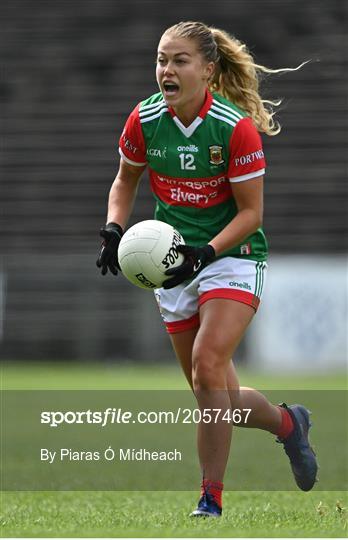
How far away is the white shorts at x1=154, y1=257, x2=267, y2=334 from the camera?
530 cm

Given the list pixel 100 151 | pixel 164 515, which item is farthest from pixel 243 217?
pixel 100 151

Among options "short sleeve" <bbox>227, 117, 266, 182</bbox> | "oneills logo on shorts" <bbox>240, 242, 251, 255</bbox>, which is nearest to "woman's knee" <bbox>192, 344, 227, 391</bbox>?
"oneills logo on shorts" <bbox>240, 242, 251, 255</bbox>

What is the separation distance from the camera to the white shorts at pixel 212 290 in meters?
5.30

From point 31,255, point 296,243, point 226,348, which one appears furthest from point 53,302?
point 226,348

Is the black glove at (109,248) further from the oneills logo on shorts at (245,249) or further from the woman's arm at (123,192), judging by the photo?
the oneills logo on shorts at (245,249)

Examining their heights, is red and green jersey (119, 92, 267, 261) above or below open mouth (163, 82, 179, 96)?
below

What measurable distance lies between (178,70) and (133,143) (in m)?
0.45

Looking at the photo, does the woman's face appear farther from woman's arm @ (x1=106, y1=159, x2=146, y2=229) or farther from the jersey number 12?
woman's arm @ (x1=106, y1=159, x2=146, y2=229)

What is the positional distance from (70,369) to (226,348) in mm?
12786

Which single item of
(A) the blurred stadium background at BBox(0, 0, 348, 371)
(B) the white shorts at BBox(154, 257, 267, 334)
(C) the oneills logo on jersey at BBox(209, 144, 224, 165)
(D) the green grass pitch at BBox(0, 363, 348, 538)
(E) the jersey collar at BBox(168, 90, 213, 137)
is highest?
(E) the jersey collar at BBox(168, 90, 213, 137)

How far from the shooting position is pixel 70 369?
17.8 metres

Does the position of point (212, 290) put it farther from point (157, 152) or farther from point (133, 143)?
point (133, 143)

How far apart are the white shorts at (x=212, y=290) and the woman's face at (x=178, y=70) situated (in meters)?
0.73

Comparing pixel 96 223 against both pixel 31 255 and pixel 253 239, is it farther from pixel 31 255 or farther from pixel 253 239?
pixel 253 239
